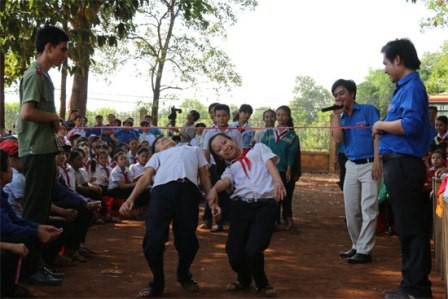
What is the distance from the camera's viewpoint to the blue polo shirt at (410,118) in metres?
4.45

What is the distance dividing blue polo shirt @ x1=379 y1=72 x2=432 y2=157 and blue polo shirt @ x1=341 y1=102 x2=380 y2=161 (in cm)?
155

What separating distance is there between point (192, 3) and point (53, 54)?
3.18 meters

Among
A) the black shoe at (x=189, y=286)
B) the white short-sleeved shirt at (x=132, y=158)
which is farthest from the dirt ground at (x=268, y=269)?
the white short-sleeved shirt at (x=132, y=158)

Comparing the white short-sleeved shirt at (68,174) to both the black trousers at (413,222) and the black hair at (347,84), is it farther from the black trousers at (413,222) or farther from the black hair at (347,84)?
the black trousers at (413,222)

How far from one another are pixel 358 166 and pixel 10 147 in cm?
345

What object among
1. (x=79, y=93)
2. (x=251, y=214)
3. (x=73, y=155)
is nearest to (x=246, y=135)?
(x=73, y=155)

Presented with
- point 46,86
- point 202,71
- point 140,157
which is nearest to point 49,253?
point 46,86

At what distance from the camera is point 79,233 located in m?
6.22

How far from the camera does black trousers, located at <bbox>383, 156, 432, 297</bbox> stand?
448 centimetres

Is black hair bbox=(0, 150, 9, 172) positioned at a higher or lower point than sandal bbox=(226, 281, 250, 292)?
higher

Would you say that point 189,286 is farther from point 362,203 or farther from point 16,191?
point 362,203

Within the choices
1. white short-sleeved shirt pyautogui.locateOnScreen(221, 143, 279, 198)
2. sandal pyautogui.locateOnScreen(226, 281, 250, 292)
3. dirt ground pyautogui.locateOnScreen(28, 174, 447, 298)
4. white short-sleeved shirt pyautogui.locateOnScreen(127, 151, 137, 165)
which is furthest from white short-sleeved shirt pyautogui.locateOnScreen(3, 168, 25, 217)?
white short-sleeved shirt pyautogui.locateOnScreen(127, 151, 137, 165)

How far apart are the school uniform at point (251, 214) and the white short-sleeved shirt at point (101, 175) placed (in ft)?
15.2

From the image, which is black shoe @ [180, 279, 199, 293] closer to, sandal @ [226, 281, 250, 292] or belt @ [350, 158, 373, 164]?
sandal @ [226, 281, 250, 292]
